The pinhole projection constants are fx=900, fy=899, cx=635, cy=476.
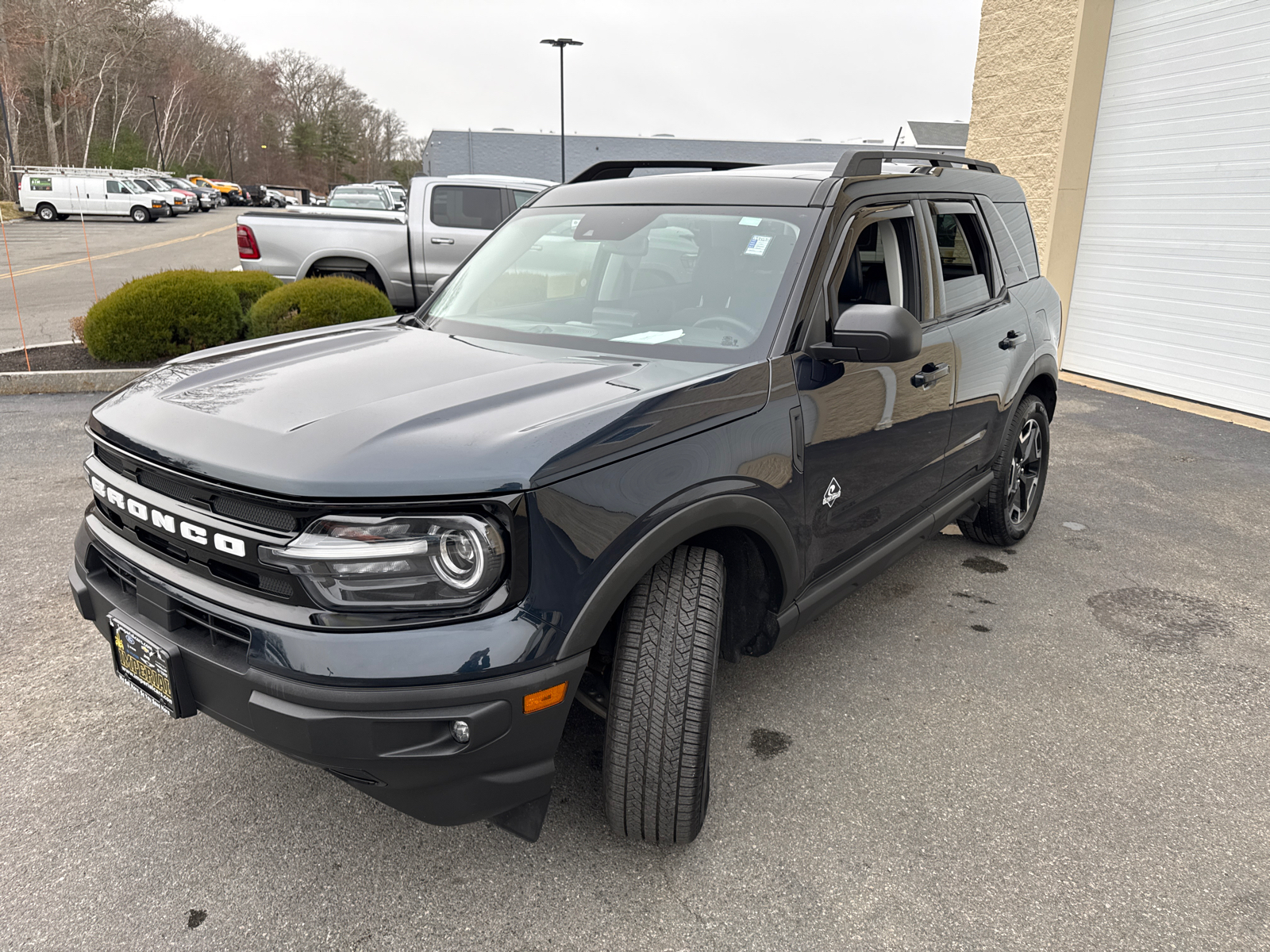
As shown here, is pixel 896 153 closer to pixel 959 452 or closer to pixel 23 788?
pixel 959 452

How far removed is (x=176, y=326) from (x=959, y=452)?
7999mm

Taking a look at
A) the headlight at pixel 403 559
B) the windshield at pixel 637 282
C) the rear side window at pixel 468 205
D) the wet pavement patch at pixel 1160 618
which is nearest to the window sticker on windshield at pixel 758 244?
the windshield at pixel 637 282

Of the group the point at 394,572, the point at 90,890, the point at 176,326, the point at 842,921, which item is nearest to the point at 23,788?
the point at 90,890

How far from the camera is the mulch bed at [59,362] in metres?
8.91

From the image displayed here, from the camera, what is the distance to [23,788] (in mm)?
2777

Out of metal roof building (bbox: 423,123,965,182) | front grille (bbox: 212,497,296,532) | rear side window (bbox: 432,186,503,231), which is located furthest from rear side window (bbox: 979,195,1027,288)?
metal roof building (bbox: 423,123,965,182)

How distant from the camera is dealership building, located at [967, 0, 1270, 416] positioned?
8.76 m

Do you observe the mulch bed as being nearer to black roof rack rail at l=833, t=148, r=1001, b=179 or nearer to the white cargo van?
black roof rack rail at l=833, t=148, r=1001, b=179

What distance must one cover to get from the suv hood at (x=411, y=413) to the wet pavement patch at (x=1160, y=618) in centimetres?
250

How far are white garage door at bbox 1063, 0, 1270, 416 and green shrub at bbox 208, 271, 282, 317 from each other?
9.22 metres

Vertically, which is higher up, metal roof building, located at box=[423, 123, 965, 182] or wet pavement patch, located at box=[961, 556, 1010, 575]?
metal roof building, located at box=[423, 123, 965, 182]

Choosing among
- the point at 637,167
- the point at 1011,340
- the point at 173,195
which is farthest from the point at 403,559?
the point at 173,195

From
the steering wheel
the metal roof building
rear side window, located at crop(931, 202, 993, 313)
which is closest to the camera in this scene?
the steering wheel

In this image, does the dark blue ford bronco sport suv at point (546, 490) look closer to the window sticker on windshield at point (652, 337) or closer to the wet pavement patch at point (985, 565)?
the window sticker on windshield at point (652, 337)
